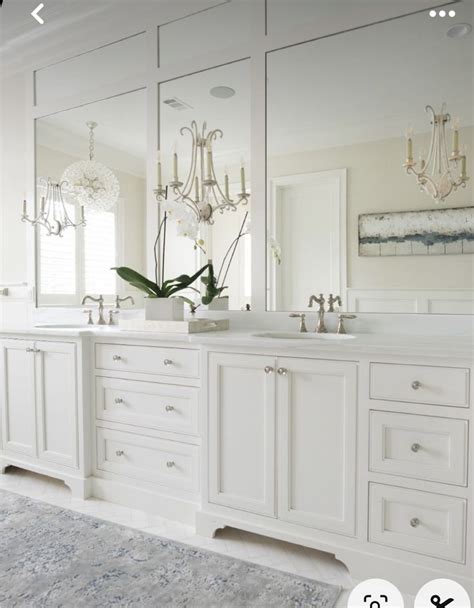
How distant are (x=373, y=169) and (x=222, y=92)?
3.00ft

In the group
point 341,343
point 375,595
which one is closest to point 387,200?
Result: point 341,343

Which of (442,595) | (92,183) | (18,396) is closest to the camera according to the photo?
(442,595)

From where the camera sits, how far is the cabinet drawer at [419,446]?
1.44m

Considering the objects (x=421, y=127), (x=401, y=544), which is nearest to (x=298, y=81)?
(x=421, y=127)

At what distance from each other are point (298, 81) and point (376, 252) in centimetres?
94

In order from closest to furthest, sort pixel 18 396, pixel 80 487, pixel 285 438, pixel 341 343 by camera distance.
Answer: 1. pixel 341 343
2. pixel 285 438
3. pixel 80 487
4. pixel 18 396

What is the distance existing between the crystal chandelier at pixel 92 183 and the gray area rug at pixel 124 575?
5.96 ft

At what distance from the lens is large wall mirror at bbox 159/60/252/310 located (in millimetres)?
2336

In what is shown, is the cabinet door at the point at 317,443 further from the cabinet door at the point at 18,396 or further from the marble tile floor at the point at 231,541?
the cabinet door at the point at 18,396

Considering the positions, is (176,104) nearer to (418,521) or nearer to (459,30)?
(459,30)

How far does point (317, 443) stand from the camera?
5.47 feet

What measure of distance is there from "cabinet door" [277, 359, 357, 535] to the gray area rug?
0.23 metres

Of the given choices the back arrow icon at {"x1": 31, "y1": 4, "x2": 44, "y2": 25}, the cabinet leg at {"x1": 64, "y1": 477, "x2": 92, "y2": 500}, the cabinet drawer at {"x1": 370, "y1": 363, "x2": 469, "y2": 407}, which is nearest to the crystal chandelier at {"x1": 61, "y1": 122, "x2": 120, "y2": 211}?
the back arrow icon at {"x1": 31, "y1": 4, "x2": 44, "y2": 25}

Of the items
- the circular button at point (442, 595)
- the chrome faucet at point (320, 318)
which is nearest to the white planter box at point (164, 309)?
the chrome faucet at point (320, 318)
